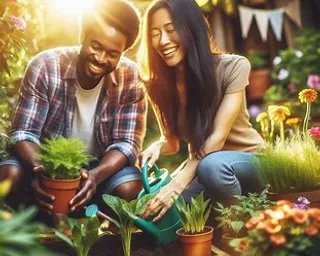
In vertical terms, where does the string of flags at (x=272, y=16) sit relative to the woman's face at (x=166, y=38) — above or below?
below

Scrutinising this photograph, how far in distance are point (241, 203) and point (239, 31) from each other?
20.4ft

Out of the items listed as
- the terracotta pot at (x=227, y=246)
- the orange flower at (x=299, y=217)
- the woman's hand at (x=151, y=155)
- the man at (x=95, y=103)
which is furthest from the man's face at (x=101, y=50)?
the orange flower at (x=299, y=217)

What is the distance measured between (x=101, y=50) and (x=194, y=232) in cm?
105

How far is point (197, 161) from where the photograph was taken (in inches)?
125

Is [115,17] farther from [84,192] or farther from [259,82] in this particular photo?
[259,82]

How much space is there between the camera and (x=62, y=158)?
2.83 metres

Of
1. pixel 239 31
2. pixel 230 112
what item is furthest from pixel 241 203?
pixel 239 31

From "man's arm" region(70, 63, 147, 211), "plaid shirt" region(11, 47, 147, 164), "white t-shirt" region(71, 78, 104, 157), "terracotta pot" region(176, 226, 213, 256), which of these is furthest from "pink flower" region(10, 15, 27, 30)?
"terracotta pot" region(176, 226, 213, 256)

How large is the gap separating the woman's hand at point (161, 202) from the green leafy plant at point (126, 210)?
32mm

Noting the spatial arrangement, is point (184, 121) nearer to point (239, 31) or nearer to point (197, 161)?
point (197, 161)

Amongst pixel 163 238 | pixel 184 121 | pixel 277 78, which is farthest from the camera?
pixel 277 78

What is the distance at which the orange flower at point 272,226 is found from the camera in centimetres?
221

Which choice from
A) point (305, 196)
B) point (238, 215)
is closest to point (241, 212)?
point (238, 215)

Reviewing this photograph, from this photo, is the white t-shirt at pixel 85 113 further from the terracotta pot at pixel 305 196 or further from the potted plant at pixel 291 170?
the terracotta pot at pixel 305 196
